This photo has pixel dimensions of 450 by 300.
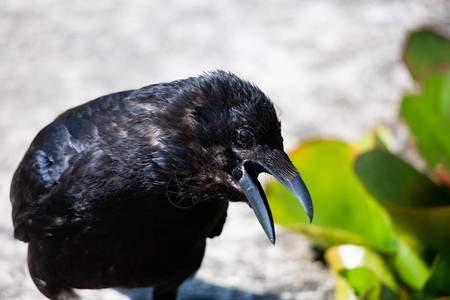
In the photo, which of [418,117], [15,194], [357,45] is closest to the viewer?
[15,194]

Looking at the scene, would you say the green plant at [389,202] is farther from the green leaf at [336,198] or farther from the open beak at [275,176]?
the open beak at [275,176]

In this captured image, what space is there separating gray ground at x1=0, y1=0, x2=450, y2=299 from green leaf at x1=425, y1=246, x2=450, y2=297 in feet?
2.94

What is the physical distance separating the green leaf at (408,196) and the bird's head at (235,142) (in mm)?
1078

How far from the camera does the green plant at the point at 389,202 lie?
342 cm

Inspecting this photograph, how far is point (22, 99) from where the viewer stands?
5.47 metres

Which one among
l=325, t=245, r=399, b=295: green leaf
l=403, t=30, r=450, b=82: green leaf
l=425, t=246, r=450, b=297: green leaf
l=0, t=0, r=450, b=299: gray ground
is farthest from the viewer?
l=0, t=0, r=450, b=299: gray ground

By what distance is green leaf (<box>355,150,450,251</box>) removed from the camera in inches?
134

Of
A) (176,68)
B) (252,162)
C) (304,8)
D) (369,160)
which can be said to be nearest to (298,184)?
(252,162)

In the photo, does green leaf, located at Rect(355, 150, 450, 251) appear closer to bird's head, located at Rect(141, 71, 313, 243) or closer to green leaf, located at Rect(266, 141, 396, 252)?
green leaf, located at Rect(266, 141, 396, 252)

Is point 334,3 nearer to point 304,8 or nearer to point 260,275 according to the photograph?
point 304,8

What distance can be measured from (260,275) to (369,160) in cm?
101

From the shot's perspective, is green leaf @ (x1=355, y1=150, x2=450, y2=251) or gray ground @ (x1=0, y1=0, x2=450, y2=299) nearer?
green leaf @ (x1=355, y1=150, x2=450, y2=251)

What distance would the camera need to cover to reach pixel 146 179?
2586 millimetres

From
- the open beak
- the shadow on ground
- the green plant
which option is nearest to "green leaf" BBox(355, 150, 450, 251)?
the green plant
